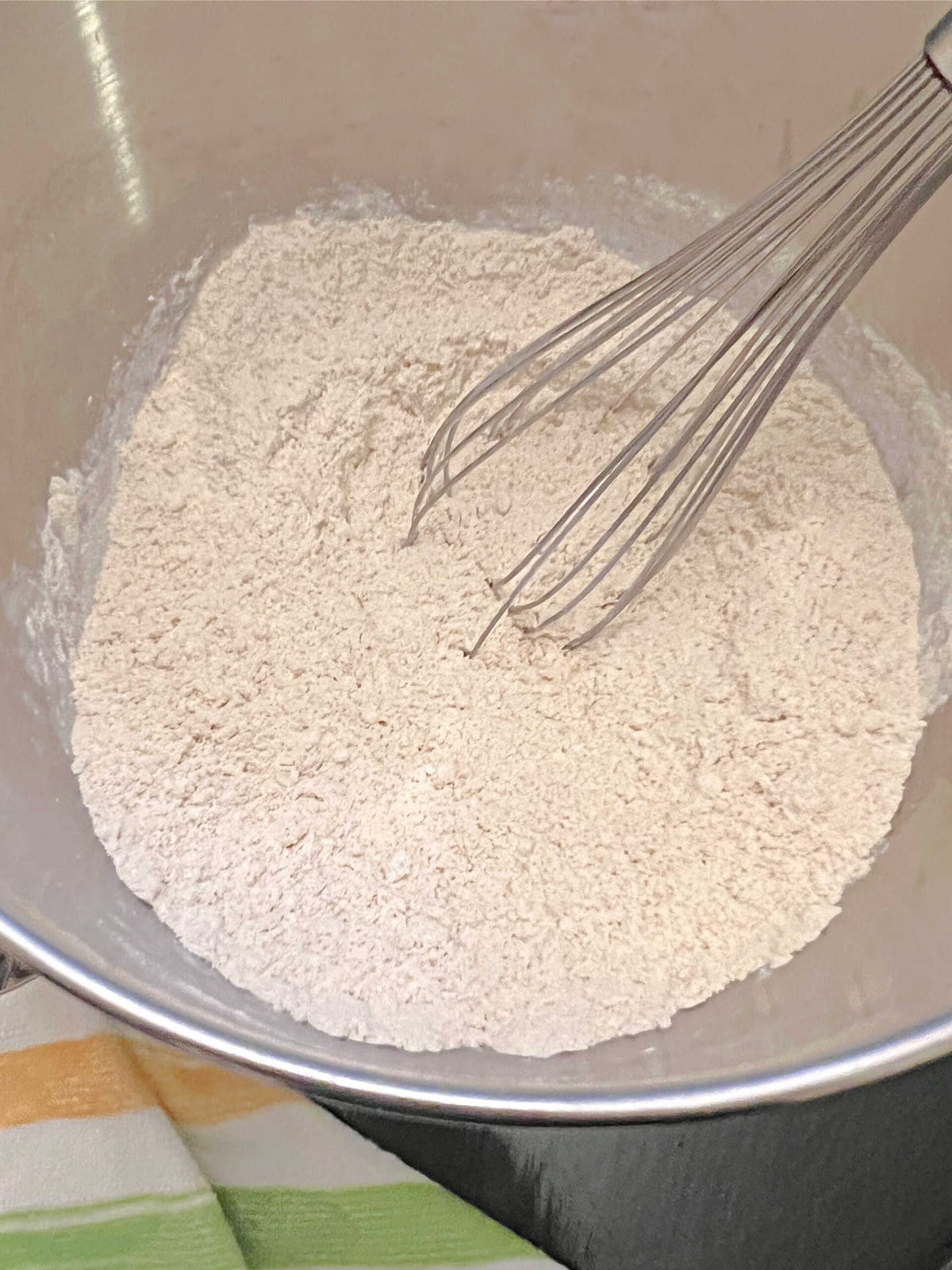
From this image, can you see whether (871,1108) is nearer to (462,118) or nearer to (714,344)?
(714,344)

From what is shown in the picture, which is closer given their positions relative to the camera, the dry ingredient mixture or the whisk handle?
the whisk handle

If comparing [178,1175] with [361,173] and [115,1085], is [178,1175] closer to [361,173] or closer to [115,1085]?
[115,1085]

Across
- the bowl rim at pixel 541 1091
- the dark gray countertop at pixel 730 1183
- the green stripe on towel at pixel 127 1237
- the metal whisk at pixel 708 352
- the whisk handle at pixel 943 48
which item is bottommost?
the dark gray countertop at pixel 730 1183

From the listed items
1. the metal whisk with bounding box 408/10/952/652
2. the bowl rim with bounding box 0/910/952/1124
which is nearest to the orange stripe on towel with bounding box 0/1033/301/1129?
the bowl rim with bounding box 0/910/952/1124

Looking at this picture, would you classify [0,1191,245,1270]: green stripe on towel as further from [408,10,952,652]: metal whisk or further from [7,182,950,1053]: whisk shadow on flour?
[408,10,952,652]: metal whisk

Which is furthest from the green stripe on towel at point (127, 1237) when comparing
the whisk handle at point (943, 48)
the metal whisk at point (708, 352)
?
the whisk handle at point (943, 48)

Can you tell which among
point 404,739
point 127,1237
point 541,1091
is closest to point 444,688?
point 404,739

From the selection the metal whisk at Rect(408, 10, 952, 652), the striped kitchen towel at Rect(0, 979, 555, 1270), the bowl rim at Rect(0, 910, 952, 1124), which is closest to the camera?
the bowl rim at Rect(0, 910, 952, 1124)

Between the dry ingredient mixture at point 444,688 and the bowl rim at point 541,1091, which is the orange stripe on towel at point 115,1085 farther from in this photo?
the bowl rim at point 541,1091
